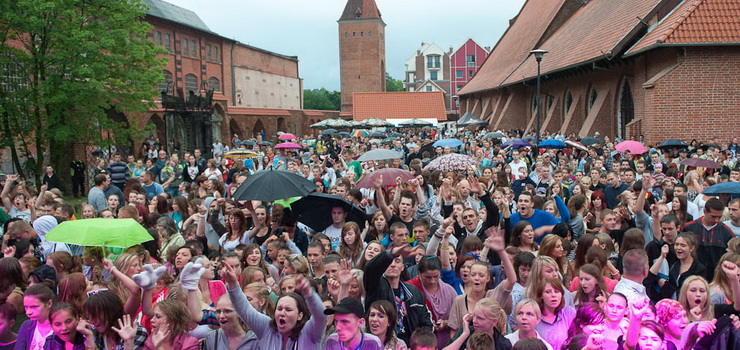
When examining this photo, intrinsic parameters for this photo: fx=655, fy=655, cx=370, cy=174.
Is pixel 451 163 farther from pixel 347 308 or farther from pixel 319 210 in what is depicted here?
pixel 347 308

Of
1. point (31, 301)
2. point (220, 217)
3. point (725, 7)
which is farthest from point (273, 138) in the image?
point (31, 301)

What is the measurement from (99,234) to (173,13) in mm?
56666

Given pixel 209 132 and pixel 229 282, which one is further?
pixel 209 132

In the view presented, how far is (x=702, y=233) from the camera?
7.47m

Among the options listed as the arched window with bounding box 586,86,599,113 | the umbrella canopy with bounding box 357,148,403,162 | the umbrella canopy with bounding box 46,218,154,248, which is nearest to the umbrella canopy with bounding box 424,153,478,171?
the umbrella canopy with bounding box 357,148,403,162

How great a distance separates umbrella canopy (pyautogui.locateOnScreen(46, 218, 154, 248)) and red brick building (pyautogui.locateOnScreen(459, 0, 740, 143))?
57.4 ft

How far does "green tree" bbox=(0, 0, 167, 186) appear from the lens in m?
21.5

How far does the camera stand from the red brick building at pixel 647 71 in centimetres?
1981

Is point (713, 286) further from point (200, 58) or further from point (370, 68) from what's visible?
point (370, 68)

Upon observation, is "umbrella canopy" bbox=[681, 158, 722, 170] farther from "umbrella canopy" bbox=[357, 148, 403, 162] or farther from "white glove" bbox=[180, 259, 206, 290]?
"white glove" bbox=[180, 259, 206, 290]

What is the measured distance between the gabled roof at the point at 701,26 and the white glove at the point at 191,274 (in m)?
18.1

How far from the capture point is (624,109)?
25250 mm

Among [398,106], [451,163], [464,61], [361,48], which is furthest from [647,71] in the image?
[464,61]

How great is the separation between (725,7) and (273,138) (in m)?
38.2
